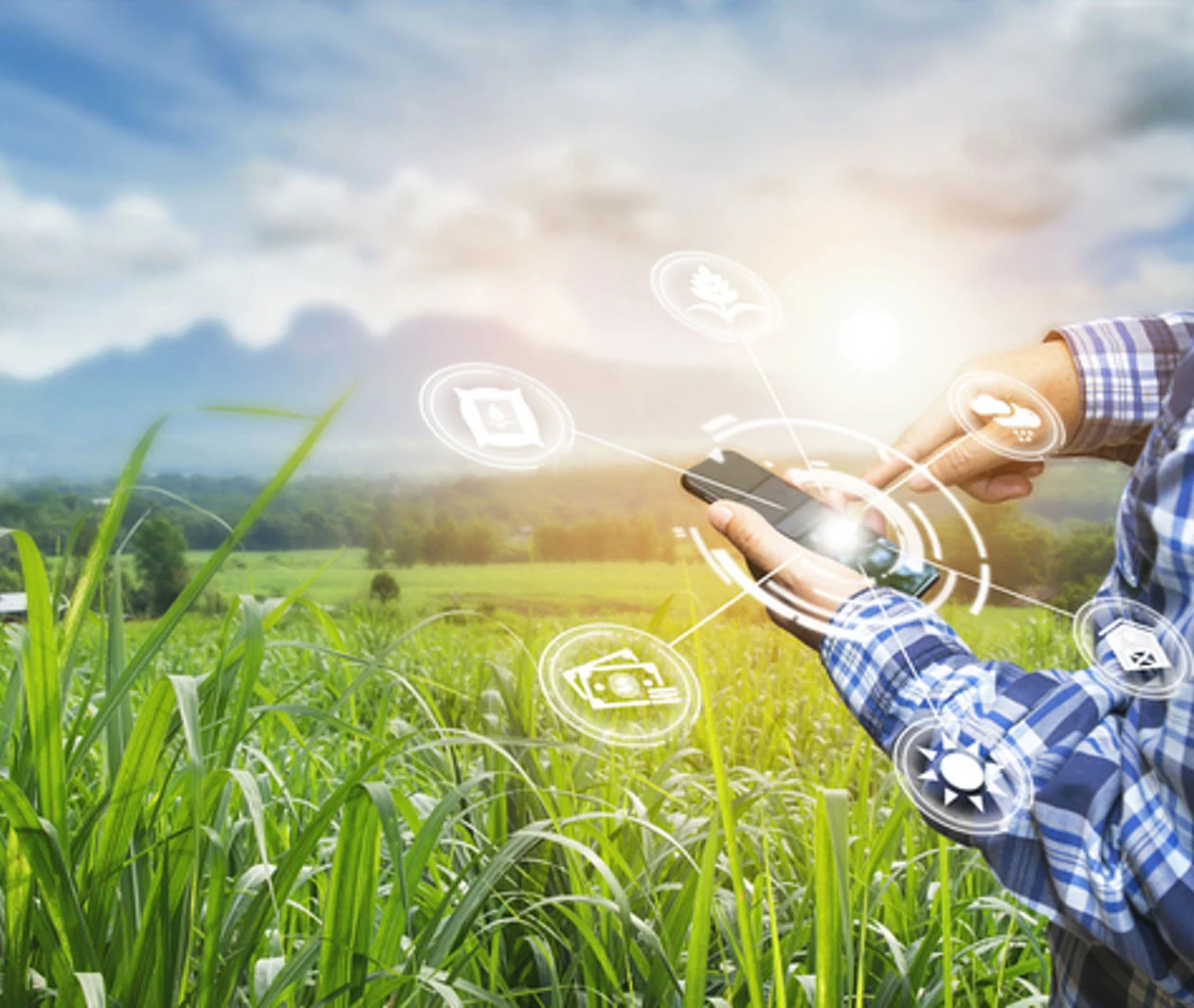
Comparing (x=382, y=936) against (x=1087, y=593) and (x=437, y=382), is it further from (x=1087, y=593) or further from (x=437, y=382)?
(x=1087, y=593)

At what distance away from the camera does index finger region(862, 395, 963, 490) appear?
574mm

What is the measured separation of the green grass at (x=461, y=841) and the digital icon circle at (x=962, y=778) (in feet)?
0.20

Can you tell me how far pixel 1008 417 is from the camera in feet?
1.90

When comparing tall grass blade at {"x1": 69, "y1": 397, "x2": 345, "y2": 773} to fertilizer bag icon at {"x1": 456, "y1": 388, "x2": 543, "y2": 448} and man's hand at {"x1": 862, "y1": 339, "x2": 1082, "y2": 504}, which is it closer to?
fertilizer bag icon at {"x1": 456, "y1": 388, "x2": 543, "y2": 448}

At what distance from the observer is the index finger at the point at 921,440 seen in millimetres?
574

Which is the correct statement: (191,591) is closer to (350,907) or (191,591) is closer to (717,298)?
(350,907)

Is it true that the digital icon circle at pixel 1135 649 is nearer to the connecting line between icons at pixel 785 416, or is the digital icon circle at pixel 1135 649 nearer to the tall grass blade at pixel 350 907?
the connecting line between icons at pixel 785 416

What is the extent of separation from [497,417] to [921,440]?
0.26m

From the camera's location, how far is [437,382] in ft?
1.84

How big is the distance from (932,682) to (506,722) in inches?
15.9

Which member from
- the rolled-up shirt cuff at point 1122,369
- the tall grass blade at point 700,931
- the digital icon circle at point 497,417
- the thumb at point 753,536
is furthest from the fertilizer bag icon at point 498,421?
the rolled-up shirt cuff at point 1122,369

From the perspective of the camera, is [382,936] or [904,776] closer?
[904,776]

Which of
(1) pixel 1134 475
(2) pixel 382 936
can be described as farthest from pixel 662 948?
Answer: (1) pixel 1134 475

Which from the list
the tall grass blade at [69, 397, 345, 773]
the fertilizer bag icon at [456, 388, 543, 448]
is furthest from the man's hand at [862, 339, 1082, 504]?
the tall grass blade at [69, 397, 345, 773]
